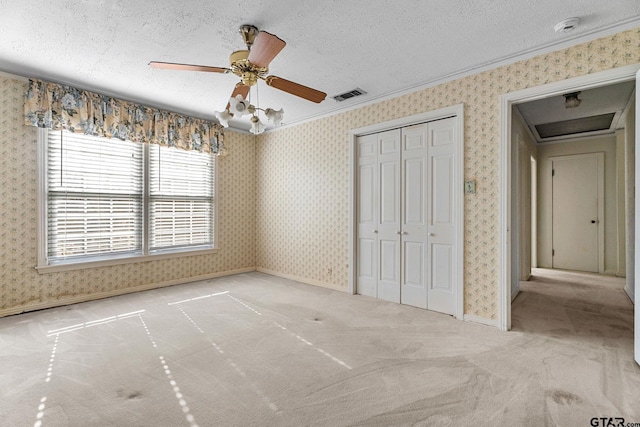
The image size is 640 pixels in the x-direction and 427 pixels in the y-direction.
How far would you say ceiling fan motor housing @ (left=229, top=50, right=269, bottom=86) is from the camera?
7.78 feet

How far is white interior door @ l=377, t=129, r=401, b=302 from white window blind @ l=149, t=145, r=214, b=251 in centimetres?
303

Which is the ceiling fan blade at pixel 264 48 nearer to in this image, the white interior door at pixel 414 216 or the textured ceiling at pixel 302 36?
the textured ceiling at pixel 302 36

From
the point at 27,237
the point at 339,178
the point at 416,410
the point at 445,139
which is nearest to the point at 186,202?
the point at 27,237

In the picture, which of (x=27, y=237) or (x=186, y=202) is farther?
(x=186, y=202)

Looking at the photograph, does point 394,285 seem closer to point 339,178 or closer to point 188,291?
point 339,178

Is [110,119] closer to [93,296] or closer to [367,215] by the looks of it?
[93,296]

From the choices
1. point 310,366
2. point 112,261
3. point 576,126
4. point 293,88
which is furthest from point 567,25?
point 112,261

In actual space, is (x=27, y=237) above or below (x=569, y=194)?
below

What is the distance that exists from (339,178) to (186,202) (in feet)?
8.50

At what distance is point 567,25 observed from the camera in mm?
2434

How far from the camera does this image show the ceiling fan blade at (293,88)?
253cm

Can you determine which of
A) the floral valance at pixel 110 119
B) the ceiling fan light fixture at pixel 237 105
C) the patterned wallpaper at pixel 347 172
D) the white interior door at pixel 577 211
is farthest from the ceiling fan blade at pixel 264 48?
the white interior door at pixel 577 211

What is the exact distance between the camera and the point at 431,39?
272 cm
